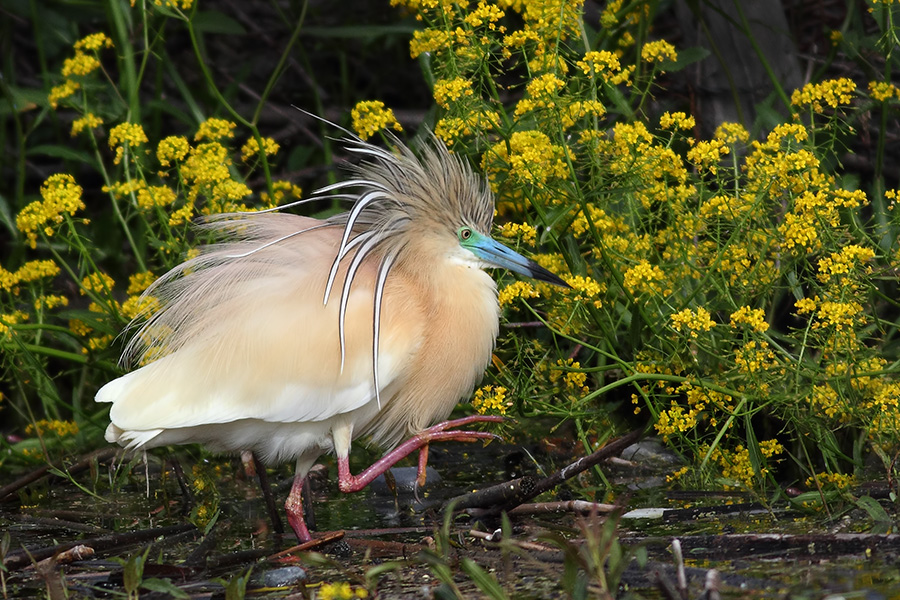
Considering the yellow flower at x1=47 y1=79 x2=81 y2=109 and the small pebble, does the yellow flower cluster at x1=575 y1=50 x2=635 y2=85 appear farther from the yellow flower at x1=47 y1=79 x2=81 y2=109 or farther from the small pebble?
the yellow flower at x1=47 y1=79 x2=81 y2=109

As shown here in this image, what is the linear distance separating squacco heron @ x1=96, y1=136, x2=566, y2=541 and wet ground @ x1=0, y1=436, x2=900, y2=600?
288mm

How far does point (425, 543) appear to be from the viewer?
120 inches

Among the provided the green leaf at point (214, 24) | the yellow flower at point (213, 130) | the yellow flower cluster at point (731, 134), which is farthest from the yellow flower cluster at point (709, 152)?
the green leaf at point (214, 24)

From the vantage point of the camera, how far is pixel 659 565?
2.67 m

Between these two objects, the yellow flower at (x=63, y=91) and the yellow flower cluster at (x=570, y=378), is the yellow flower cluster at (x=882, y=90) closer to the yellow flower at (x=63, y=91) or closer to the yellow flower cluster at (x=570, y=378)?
the yellow flower cluster at (x=570, y=378)

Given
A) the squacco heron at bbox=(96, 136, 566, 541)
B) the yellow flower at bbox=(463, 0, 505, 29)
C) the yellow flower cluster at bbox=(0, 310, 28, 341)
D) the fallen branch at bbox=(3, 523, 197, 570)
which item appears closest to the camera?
the fallen branch at bbox=(3, 523, 197, 570)

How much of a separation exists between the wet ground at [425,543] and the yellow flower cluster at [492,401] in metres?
0.32

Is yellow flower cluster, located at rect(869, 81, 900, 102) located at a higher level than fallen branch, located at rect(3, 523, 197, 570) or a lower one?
→ higher

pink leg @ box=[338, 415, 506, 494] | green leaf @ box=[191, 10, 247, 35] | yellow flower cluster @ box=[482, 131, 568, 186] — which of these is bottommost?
pink leg @ box=[338, 415, 506, 494]

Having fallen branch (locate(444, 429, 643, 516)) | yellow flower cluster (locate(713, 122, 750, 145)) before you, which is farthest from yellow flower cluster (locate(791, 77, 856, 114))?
fallen branch (locate(444, 429, 643, 516))

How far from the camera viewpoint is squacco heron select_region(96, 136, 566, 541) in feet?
10.9

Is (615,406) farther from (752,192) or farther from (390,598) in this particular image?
(390,598)

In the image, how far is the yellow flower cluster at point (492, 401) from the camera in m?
3.29

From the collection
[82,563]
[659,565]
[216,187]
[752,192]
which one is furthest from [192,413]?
[752,192]
